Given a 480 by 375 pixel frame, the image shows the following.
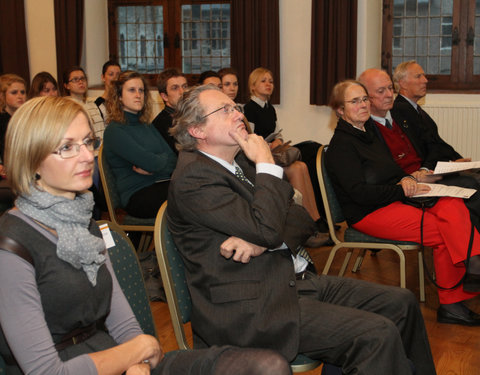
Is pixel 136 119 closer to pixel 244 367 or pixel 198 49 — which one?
pixel 244 367

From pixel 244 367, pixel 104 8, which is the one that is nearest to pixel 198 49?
pixel 104 8

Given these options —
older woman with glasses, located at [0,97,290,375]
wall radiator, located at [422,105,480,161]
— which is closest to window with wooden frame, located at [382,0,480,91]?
wall radiator, located at [422,105,480,161]

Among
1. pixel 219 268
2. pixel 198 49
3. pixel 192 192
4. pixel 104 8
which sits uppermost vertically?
pixel 104 8

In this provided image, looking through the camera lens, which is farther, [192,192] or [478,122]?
[478,122]

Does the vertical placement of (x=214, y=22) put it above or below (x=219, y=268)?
above

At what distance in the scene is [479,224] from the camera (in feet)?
9.78

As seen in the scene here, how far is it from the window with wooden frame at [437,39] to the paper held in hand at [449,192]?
334 cm

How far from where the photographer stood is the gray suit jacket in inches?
69.8

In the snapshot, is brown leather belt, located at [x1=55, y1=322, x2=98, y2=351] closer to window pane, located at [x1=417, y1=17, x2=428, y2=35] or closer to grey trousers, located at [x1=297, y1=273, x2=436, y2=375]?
grey trousers, located at [x1=297, y1=273, x2=436, y2=375]

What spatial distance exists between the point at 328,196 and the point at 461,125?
3.29 m

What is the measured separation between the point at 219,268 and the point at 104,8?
6.07 m

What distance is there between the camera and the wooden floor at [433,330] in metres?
2.60

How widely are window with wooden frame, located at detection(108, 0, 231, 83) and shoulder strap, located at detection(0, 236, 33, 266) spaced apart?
18.9 feet

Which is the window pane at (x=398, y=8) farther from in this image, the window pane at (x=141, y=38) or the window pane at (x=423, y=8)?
the window pane at (x=141, y=38)
